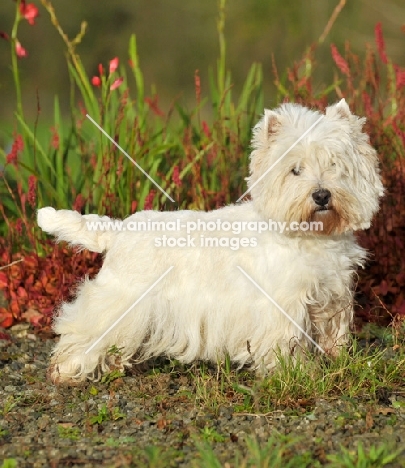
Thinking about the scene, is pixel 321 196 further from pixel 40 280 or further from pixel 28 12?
pixel 28 12

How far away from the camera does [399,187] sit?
17.7 feet

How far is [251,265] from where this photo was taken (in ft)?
13.3

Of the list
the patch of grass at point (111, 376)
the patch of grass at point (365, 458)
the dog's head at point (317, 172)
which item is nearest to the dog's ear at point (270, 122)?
the dog's head at point (317, 172)

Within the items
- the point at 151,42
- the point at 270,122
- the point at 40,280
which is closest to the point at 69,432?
the point at 270,122

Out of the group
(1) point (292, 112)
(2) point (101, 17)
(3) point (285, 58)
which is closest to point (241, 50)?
(3) point (285, 58)

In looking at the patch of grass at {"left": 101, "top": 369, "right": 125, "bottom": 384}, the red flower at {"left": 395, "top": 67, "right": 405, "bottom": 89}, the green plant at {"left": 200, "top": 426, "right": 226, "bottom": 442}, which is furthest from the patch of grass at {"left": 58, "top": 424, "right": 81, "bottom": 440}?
the red flower at {"left": 395, "top": 67, "right": 405, "bottom": 89}

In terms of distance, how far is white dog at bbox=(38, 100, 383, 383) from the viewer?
12.8 ft

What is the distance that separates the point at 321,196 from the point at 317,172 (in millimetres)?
137

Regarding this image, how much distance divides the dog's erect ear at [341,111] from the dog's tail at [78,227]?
4.32 feet

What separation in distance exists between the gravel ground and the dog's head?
0.89m

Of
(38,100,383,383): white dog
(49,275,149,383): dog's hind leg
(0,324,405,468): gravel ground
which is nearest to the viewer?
(0,324,405,468): gravel ground

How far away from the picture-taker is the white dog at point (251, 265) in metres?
3.90

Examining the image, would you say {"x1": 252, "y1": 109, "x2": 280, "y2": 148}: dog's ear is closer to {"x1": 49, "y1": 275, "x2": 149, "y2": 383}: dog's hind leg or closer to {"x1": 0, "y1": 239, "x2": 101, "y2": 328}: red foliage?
{"x1": 49, "y1": 275, "x2": 149, "y2": 383}: dog's hind leg

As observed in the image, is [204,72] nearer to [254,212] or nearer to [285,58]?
[285,58]
